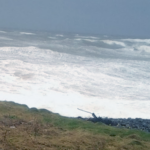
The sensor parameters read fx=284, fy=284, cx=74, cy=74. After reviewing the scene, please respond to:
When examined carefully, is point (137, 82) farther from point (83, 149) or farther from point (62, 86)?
point (83, 149)

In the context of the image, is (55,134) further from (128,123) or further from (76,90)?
(76,90)

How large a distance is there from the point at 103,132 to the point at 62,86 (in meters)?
8.32

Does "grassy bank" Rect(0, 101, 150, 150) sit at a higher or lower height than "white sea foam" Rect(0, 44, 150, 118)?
lower

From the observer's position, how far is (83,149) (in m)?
6.73

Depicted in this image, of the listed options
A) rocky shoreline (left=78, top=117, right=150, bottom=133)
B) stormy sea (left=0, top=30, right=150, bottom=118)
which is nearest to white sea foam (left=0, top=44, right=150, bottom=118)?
stormy sea (left=0, top=30, right=150, bottom=118)

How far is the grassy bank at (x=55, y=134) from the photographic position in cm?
657

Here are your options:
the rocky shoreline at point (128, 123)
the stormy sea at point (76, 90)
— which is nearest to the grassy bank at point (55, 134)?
the rocky shoreline at point (128, 123)

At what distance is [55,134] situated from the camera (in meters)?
7.50

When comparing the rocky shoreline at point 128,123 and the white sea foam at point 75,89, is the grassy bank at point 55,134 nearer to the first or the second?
the rocky shoreline at point 128,123

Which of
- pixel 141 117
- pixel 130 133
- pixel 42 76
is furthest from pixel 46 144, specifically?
pixel 42 76

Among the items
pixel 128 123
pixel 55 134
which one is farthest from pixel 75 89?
pixel 55 134

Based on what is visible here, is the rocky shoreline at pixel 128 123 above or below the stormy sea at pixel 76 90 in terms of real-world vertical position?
below

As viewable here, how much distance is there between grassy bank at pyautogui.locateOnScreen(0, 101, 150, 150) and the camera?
6570 millimetres

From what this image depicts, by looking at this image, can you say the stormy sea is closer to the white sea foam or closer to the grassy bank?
the white sea foam
